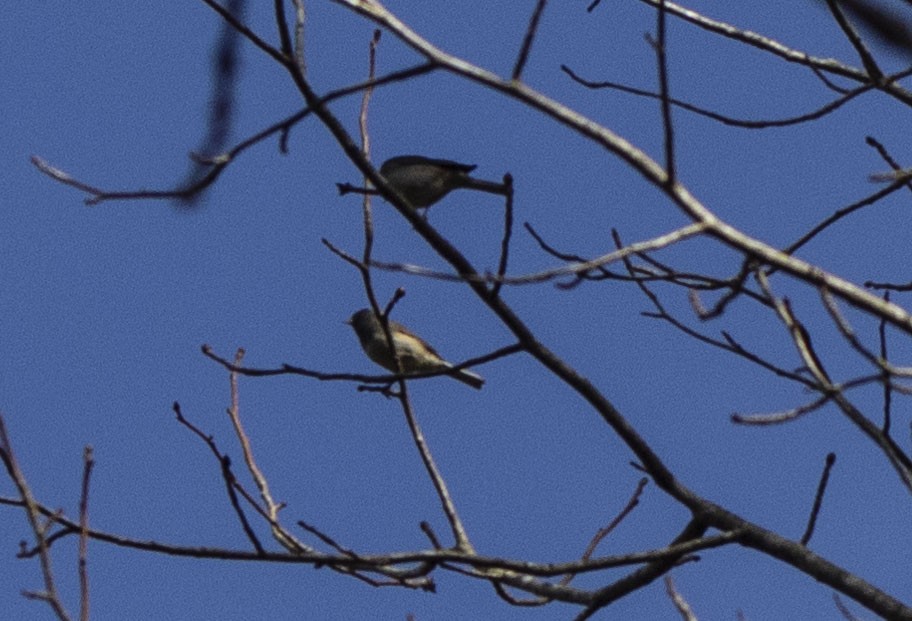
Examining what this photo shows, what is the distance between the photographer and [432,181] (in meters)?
7.09

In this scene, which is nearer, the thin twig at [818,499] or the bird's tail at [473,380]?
the thin twig at [818,499]

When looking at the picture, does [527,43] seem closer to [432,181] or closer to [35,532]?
[35,532]

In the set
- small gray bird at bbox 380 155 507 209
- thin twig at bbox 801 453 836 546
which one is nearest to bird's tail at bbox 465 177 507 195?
small gray bird at bbox 380 155 507 209

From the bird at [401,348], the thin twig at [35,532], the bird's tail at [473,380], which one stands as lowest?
the thin twig at [35,532]

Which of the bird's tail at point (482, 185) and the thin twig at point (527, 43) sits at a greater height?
the bird's tail at point (482, 185)

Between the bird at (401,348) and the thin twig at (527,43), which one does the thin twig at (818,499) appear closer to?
the thin twig at (527,43)

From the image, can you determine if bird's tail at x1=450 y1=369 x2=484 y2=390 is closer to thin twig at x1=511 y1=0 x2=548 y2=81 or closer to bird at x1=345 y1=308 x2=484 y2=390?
bird at x1=345 y1=308 x2=484 y2=390

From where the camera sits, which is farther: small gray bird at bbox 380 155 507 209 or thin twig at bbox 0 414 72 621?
small gray bird at bbox 380 155 507 209

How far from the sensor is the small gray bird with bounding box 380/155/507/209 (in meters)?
7.07

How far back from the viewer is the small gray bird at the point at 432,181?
707 centimetres

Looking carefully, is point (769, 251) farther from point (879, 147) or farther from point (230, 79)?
point (879, 147)

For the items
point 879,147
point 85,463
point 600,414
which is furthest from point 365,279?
point 879,147

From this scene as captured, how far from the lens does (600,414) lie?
11.6 ft

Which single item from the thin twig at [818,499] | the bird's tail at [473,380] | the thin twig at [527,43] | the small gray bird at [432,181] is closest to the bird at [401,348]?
the bird's tail at [473,380]
